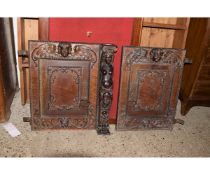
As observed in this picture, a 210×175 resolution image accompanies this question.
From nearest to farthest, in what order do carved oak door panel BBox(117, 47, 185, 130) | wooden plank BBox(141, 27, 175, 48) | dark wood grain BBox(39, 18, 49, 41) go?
1. dark wood grain BBox(39, 18, 49, 41)
2. carved oak door panel BBox(117, 47, 185, 130)
3. wooden plank BBox(141, 27, 175, 48)

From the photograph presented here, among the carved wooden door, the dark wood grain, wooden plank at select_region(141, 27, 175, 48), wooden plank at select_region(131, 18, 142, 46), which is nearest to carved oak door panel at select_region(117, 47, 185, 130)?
wooden plank at select_region(131, 18, 142, 46)

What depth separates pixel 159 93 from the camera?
7.04ft

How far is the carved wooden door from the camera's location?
1886 mm

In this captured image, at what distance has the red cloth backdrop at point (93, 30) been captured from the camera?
74.3 inches

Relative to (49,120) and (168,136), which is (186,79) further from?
(49,120)

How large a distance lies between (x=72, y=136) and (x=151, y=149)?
67 centimetres

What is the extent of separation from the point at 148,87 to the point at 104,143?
2.03 feet

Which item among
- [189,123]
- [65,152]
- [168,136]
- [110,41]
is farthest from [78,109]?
[189,123]

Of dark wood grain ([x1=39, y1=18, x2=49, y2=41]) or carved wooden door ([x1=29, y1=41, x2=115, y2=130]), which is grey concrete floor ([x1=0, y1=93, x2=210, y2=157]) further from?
dark wood grain ([x1=39, y1=18, x2=49, y2=41])

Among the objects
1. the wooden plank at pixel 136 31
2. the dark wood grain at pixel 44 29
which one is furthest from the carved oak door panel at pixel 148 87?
the dark wood grain at pixel 44 29

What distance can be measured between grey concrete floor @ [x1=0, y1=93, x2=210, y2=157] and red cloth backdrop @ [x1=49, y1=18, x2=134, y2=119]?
0.80m

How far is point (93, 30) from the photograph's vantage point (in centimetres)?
193

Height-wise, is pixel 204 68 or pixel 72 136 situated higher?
pixel 204 68

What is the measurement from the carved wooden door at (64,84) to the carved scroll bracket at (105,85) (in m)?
0.05
